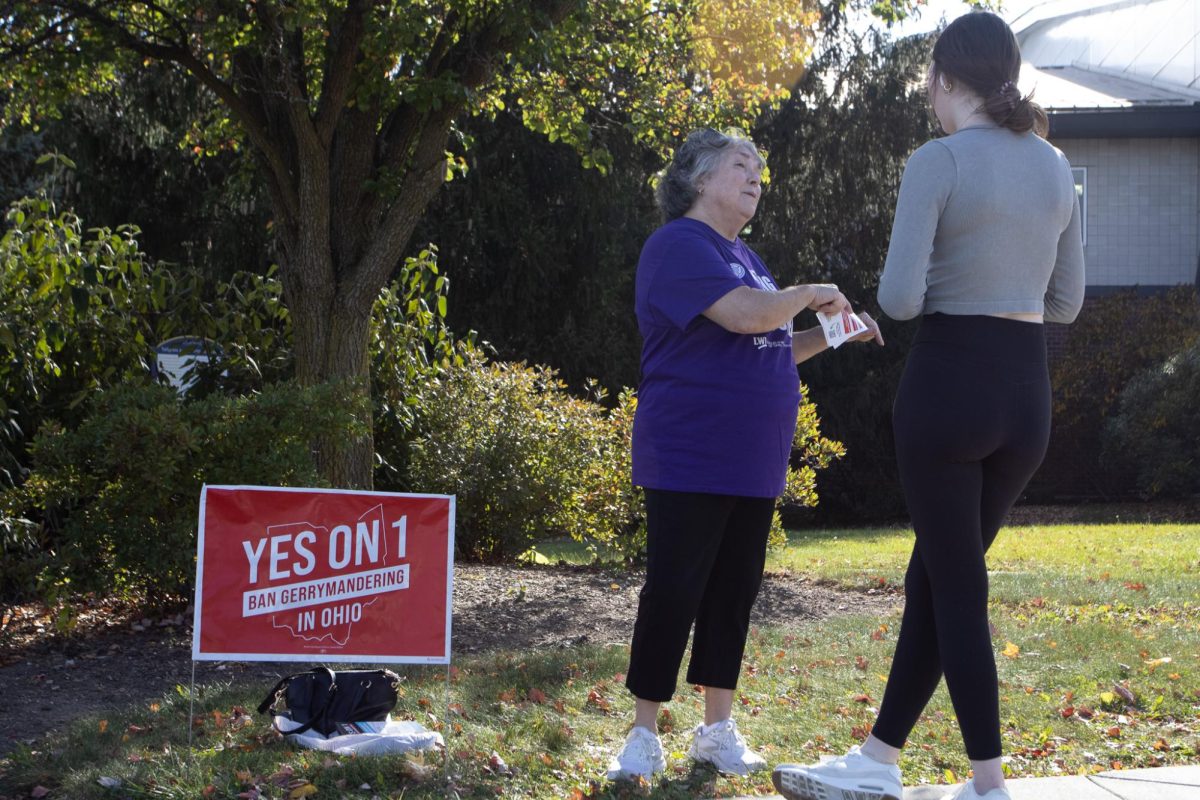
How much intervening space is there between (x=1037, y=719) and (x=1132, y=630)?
2398mm

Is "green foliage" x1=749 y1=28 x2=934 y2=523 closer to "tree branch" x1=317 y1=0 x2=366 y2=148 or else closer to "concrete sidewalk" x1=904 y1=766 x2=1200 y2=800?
"tree branch" x1=317 y1=0 x2=366 y2=148

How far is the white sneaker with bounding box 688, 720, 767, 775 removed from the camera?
4043mm

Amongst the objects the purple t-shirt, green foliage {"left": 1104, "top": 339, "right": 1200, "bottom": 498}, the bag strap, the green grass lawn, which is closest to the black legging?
the purple t-shirt

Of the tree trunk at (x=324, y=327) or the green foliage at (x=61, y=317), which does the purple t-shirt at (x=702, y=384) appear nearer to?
the tree trunk at (x=324, y=327)

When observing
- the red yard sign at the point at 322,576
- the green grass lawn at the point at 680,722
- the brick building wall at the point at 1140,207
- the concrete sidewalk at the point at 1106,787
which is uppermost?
the brick building wall at the point at 1140,207

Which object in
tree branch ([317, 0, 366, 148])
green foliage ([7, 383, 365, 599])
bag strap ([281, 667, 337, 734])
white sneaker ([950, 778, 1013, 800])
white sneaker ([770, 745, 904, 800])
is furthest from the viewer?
tree branch ([317, 0, 366, 148])

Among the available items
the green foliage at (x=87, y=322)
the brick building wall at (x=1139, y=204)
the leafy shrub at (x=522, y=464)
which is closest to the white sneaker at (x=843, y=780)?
the green foliage at (x=87, y=322)

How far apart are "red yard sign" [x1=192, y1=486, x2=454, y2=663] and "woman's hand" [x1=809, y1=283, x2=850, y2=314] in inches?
51.9

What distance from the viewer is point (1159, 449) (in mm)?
17844

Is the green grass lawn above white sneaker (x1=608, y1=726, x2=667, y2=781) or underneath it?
underneath

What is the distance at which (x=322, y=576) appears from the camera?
3.91 metres

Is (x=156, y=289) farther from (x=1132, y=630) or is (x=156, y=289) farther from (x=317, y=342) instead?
(x=1132, y=630)

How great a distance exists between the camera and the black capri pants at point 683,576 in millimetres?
3893

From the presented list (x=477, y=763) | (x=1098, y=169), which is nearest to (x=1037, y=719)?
(x=477, y=763)
